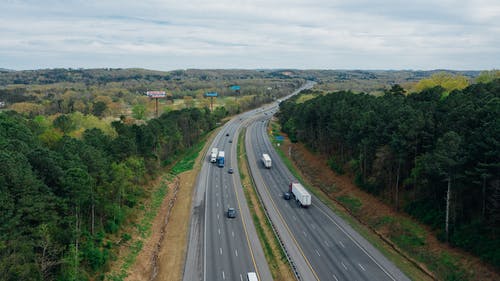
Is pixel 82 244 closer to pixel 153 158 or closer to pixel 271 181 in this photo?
pixel 153 158

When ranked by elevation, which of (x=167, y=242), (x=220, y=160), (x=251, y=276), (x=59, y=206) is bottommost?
(x=167, y=242)

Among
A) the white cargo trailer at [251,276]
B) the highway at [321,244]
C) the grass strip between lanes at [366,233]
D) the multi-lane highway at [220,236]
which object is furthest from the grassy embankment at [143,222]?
the grass strip between lanes at [366,233]

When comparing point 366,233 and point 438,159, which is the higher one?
point 438,159

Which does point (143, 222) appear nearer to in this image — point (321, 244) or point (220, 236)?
point (220, 236)

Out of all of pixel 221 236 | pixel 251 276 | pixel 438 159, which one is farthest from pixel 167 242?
pixel 438 159

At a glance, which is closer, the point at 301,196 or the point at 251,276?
the point at 251,276

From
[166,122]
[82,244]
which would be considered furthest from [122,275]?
[166,122]
